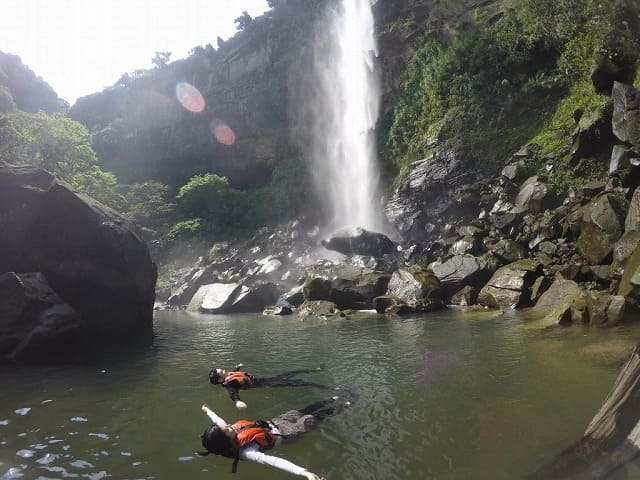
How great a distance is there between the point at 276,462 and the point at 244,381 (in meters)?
4.37

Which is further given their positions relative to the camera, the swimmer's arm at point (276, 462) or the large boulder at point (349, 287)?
the large boulder at point (349, 287)

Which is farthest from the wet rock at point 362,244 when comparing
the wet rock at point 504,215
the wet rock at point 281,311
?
the wet rock at point 504,215

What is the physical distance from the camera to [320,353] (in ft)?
42.7

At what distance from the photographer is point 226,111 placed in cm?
6606

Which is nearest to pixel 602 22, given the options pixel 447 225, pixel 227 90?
pixel 447 225

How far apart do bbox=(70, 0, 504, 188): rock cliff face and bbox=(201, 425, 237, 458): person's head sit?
5428 centimetres

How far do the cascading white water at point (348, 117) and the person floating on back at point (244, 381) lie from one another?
95.9 feet

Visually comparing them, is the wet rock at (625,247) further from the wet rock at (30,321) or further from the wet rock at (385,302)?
the wet rock at (30,321)

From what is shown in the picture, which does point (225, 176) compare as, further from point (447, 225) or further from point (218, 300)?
point (447, 225)

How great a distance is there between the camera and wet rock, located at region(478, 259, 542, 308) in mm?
17891

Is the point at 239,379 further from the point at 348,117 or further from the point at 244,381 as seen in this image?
the point at 348,117

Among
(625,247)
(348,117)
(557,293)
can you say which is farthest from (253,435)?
(348,117)

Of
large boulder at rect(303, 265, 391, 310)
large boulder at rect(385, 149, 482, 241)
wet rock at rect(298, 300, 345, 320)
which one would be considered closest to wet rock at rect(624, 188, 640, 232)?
large boulder at rect(303, 265, 391, 310)

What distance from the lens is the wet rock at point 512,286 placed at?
17891 mm
